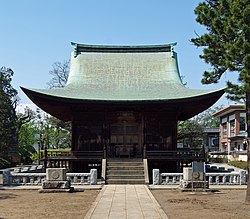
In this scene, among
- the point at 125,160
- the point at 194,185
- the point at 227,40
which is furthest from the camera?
the point at 125,160

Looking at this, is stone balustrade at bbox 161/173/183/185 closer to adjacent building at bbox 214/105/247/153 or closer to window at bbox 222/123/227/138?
adjacent building at bbox 214/105/247/153

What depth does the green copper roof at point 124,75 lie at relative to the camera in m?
24.6

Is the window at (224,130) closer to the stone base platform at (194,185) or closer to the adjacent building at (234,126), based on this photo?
the adjacent building at (234,126)

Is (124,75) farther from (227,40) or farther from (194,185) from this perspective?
(227,40)

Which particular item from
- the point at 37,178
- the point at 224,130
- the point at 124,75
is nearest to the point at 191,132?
the point at 124,75

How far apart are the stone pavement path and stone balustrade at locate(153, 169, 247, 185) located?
3062 mm

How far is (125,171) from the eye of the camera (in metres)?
22.0

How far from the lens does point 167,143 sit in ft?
83.8

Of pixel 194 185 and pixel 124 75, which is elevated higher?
pixel 124 75

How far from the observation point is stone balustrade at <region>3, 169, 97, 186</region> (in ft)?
66.7

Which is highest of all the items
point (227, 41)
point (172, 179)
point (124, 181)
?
point (227, 41)

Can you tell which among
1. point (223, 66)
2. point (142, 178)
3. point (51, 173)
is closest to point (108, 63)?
point (142, 178)

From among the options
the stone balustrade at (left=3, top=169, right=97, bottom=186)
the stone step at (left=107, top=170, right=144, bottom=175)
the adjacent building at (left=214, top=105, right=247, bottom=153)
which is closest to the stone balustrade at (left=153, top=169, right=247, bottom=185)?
the stone step at (left=107, top=170, right=144, bottom=175)

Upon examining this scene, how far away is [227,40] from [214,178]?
9184 mm
